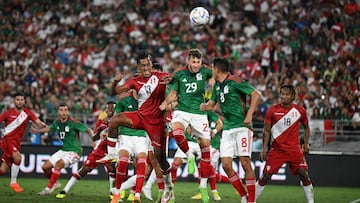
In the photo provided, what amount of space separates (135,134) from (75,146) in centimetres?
354

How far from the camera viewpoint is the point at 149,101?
14.1m

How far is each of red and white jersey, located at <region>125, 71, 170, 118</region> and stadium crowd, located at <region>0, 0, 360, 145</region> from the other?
38.0ft

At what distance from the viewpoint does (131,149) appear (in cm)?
1560

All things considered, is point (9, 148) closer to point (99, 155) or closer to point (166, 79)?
point (99, 155)

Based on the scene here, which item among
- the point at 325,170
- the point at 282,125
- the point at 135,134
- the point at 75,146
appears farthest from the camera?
the point at 325,170

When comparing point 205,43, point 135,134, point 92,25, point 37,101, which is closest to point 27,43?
point 92,25

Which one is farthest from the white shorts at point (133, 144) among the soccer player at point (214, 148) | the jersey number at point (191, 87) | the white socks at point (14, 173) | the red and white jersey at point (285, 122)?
the white socks at point (14, 173)

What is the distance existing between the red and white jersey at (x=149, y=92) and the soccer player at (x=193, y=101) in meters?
0.52

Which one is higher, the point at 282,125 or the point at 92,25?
the point at 92,25

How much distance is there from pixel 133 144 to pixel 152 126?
1.76 metres

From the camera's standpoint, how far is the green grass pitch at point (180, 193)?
1648 centimetres

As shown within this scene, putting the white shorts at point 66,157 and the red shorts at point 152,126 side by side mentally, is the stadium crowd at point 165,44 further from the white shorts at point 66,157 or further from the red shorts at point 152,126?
the red shorts at point 152,126

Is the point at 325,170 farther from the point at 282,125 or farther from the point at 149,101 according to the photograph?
the point at 149,101

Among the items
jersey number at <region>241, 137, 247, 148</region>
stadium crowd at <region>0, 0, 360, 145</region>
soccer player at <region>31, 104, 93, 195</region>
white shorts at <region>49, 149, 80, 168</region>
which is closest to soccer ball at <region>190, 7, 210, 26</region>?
jersey number at <region>241, 137, 247, 148</region>
